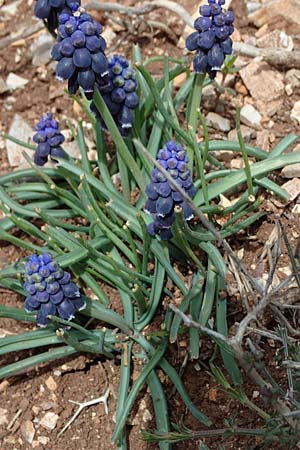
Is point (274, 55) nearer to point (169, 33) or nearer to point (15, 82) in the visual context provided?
point (169, 33)

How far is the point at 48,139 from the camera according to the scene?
3.36 m

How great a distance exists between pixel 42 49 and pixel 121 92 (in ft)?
4.72

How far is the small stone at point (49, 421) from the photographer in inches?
120

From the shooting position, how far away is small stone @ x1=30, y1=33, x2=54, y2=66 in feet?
14.3

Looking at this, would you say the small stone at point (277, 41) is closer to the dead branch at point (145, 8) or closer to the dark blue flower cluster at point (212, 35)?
the dead branch at point (145, 8)

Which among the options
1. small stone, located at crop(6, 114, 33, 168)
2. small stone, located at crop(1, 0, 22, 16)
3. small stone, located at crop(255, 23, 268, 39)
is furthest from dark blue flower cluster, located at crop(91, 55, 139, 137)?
small stone, located at crop(1, 0, 22, 16)

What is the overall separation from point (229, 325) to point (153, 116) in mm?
1009

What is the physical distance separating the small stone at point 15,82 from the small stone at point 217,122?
1.16 m

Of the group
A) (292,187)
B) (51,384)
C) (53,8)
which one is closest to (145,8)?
(53,8)

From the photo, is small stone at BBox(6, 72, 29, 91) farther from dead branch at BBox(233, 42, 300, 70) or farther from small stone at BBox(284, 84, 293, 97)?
small stone at BBox(284, 84, 293, 97)

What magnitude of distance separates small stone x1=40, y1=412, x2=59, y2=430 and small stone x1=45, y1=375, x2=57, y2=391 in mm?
114

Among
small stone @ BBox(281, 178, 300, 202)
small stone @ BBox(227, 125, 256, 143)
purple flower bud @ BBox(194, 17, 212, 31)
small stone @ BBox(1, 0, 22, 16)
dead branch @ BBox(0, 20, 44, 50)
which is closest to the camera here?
purple flower bud @ BBox(194, 17, 212, 31)

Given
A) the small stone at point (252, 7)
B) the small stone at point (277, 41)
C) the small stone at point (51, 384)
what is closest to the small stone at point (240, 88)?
the small stone at point (277, 41)

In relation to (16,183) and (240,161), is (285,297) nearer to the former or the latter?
(240,161)
